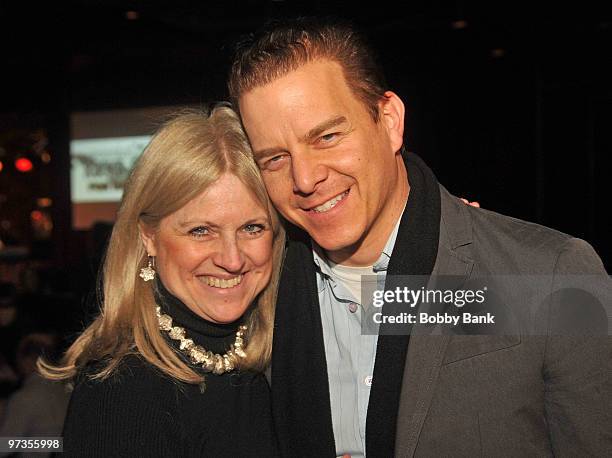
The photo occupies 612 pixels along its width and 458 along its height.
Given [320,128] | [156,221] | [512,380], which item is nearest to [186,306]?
[156,221]

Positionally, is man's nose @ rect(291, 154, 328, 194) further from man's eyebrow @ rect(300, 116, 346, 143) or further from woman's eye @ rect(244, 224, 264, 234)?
woman's eye @ rect(244, 224, 264, 234)

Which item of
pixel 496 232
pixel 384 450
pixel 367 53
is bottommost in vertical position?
pixel 384 450

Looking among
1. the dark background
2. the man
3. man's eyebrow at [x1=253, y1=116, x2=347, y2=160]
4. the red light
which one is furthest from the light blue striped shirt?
the red light

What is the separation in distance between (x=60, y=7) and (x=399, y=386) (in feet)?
14.4

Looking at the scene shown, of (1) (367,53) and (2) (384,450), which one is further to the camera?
(1) (367,53)

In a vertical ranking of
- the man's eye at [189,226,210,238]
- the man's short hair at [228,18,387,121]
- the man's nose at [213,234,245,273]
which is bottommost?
the man's nose at [213,234,245,273]

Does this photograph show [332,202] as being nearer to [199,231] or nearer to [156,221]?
[199,231]

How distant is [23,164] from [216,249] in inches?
196

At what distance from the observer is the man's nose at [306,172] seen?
1574 millimetres

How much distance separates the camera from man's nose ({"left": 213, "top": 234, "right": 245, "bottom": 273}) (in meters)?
1.79

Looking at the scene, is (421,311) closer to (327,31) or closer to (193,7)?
(327,31)

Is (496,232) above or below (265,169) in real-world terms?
below

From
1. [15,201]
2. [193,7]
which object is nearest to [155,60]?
[193,7]

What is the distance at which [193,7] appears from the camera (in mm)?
5270
